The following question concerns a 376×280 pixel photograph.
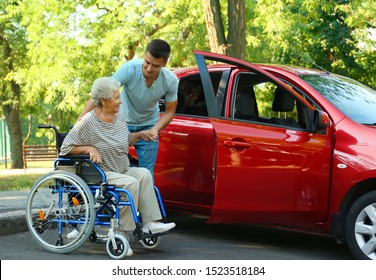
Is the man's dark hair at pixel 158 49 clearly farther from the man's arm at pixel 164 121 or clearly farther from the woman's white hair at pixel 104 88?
the man's arm at pixel 164 121

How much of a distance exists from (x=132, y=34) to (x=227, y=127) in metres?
16.4

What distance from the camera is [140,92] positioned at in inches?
267

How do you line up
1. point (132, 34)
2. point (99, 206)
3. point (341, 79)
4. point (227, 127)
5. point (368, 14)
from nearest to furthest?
1. point (99, 206)
2. point (227, 127)
3. point (341, 79)
4. point (132, 34)
5. point (368, 14)

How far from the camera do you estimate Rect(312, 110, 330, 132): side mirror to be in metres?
6.24

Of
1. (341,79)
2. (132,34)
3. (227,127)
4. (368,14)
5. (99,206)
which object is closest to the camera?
(99,206)

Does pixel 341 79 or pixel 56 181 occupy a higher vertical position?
pixel 341 79

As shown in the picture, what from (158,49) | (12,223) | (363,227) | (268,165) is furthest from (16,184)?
(363,227)

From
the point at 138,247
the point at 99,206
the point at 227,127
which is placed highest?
the point at 227,127

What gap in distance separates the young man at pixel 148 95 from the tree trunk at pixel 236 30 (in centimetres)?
504

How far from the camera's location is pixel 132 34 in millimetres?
22766

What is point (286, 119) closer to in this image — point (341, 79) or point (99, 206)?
point (341, 79)

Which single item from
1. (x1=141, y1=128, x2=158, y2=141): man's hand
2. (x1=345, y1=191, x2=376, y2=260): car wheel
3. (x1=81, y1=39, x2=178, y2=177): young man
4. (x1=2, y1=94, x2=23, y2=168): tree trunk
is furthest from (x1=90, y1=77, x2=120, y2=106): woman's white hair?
(x1=2, y1=94, x2=23, y2=168): tree trunk

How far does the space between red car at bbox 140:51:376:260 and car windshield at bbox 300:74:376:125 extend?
1cm

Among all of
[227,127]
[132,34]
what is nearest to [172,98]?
[227,127]
